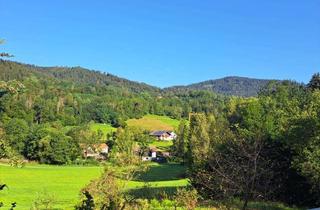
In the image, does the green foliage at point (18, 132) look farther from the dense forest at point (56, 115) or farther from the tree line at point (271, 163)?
the tree line at point (271, 163)

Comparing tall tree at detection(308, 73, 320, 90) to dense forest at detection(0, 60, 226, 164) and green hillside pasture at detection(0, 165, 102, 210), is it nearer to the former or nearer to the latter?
green hillside pasture at detection(0, 165, 102, 210)

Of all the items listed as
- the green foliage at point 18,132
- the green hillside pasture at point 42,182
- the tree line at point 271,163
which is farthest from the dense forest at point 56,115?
the tree line at point 271,163

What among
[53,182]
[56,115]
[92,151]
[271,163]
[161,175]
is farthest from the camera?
[56,115]

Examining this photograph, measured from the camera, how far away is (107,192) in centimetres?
998

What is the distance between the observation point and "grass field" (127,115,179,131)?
169 metres

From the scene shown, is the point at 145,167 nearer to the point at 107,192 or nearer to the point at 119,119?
the point at 107,192

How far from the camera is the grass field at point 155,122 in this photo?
169 m

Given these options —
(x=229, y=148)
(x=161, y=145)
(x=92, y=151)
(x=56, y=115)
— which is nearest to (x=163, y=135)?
(x=161, y=145)

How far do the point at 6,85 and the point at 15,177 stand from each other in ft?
209

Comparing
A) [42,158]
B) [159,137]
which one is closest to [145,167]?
[42,158]

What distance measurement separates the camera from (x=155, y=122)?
177500mm

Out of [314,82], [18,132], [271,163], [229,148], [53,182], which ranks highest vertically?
[314,82]

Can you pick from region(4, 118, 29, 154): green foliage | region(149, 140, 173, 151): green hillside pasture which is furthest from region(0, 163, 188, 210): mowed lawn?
region(149, 140, 173, 151): green hillside pasture

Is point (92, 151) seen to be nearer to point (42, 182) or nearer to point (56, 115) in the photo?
point (56, 115)
